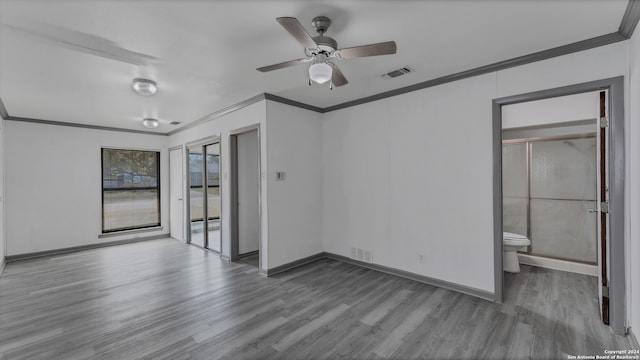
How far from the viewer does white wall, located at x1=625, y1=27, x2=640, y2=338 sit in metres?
2.07

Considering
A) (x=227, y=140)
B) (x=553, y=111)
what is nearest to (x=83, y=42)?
(x=227, y=140)

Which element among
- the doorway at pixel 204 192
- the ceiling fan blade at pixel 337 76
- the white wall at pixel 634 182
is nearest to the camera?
the white wall at pixel 634 182

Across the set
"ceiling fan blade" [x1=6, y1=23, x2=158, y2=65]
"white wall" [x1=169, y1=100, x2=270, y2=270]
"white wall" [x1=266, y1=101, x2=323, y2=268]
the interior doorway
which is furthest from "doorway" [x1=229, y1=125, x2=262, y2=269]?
the interior doorway

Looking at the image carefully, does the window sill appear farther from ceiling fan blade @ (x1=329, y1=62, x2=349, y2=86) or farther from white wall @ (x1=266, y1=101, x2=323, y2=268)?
ceiling fan blade @ (x1=329, y1=62, x2=349, y2=86)

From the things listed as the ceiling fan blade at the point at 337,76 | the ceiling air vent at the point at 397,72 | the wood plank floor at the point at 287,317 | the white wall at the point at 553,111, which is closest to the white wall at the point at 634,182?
the wood plank floor at the point at 287,317

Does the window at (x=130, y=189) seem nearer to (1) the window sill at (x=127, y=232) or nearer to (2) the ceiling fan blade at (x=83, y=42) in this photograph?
(1) the window sill at (x=127, y=232)

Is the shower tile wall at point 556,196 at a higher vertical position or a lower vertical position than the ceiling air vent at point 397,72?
lower

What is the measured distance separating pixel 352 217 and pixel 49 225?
18.6 feet

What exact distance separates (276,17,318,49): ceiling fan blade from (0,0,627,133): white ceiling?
24cm

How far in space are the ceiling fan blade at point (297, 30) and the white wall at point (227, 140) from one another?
80.5 inches

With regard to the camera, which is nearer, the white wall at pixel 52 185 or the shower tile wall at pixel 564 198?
the shower tile wall at pixel 564 198

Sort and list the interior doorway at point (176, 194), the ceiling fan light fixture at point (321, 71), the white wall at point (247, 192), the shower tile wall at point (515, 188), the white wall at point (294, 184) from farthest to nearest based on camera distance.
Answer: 1. the interior doorway at point (176, 194)
2. the white wall at point (247, 192)
3. the shower tile wall at point (515, 188)
4. the white wall at point (294, 184)
5. the ceiling fan light fixture at point (321, 71)

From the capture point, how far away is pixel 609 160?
7.93 feet

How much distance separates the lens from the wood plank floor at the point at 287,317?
2244 mm
